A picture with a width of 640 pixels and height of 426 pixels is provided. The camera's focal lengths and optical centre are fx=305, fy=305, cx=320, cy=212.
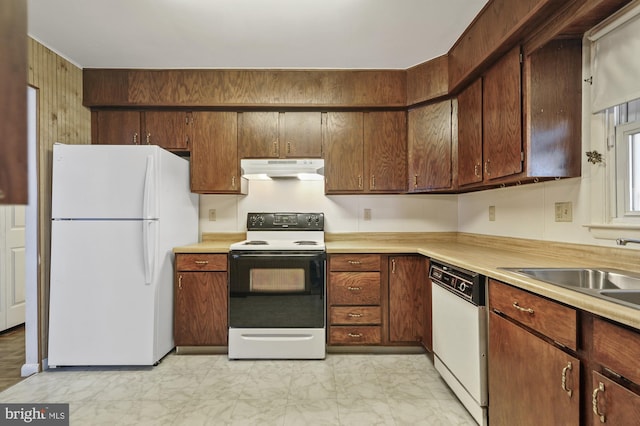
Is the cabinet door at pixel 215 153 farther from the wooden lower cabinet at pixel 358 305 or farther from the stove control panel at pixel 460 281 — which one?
the stove control panel at pixel 460 281

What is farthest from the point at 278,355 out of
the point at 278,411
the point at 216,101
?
the point at 216,101

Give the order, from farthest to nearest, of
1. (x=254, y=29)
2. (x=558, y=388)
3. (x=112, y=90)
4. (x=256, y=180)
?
(x=256, y=180) → (x=112, y=90) → (x=254, y=29) → (x=558, y=388)

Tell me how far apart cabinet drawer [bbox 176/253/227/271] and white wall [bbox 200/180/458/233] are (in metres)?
0.59

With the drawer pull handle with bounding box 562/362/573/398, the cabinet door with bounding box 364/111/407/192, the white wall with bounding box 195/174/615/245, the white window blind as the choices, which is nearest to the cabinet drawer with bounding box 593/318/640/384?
the drawer pull handle with bounding box 562/362/573/398

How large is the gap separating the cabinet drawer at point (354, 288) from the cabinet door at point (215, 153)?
1.23 m

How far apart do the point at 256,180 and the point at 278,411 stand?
78.4 inches

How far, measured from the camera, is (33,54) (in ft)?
7.30

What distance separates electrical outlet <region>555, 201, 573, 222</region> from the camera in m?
1.76

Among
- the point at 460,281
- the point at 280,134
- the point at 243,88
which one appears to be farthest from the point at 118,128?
the point at 460,281

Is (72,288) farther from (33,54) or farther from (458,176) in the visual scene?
(458,176)

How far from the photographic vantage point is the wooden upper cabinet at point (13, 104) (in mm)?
667

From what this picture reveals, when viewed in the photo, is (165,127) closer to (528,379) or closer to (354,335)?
(354,335)

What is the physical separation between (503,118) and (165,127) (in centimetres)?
269

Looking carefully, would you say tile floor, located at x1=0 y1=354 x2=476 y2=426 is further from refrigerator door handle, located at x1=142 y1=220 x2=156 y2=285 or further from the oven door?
refrigerator door handle, located at x1=142 y1=220 x2=156 y2=285
